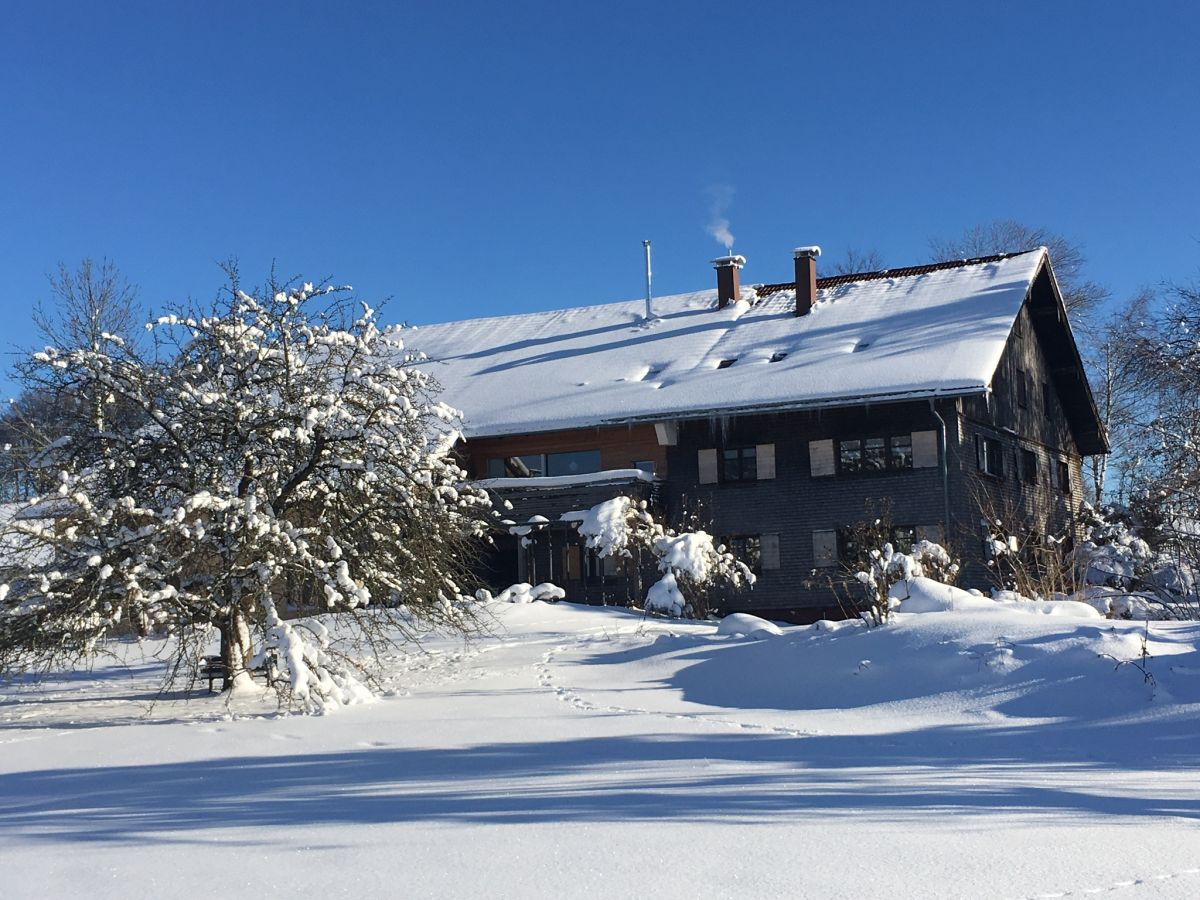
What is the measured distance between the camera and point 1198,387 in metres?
18.3

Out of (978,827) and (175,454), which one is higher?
(175,454)

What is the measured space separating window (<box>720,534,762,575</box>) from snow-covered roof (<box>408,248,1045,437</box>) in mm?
3314

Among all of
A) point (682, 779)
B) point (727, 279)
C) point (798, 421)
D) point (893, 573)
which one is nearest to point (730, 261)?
point (727, 279)

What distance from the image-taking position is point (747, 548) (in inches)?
1109

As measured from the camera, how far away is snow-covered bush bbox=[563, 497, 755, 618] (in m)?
21.8

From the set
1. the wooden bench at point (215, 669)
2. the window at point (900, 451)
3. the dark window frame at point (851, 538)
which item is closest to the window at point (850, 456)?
the window at point (900, 451)

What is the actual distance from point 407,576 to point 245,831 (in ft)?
22.6

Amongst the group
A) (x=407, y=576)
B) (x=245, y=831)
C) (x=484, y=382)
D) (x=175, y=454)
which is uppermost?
(x=484, y=382)

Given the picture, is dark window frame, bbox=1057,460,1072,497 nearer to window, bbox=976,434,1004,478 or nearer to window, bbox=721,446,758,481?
window, bbox=976,434,1004,478

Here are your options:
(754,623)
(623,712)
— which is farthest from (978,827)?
(754,623)

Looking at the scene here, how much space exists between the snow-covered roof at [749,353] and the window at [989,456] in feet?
9.18

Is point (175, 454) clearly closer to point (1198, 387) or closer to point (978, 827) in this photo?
point (978, 827)

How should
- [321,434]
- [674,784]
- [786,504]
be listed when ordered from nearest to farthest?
[674,784] → [321,434] → [786,504]

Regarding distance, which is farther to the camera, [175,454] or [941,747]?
[175,454]
